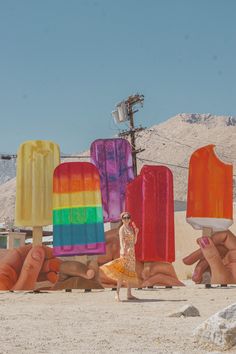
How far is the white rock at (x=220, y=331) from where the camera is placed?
4676 mm

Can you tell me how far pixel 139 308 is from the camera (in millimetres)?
8023

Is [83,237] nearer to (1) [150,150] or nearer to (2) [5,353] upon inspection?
(2) [5,353]

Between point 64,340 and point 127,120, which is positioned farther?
point 127,120

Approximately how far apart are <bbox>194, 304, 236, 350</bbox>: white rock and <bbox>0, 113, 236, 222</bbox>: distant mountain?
7572 cm

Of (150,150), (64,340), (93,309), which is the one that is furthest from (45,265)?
(150,150)

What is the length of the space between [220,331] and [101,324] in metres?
1.82

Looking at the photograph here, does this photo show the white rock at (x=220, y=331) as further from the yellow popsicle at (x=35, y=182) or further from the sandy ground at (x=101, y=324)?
the yellow popsicle at (x=35, y=182)

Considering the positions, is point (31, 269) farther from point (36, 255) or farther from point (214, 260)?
point (214, 260)

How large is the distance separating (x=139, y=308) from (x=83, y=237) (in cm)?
401

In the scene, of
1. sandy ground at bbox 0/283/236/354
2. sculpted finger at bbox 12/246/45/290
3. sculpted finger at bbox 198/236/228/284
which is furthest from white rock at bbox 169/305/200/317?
sculpted finger at bbox 12/246/45/290

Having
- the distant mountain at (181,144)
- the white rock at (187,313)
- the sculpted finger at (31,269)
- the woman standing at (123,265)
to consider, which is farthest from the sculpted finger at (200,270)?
the distant mountain at (181,144)

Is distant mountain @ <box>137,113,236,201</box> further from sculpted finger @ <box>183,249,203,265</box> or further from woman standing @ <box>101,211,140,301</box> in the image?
woman standing @ <box>101,211,140,301</box>

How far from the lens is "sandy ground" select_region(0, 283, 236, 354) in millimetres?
4809

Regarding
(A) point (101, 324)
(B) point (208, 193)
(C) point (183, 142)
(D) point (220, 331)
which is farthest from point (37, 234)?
(C) point (183, 142)
